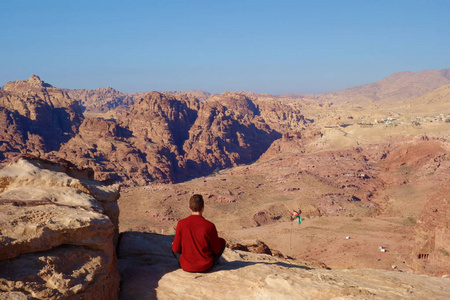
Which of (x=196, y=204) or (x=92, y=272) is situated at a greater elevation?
(x=196, y=204)

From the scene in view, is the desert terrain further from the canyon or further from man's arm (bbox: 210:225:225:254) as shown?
man's arm (bbox: 210:225:225:254)

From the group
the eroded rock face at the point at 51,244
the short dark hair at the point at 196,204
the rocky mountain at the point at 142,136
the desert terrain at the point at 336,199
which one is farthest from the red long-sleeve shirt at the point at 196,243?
the rocky mountain at the point at 142,136

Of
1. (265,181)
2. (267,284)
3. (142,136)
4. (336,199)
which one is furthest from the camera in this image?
(142,136)

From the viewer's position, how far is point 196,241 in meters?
6.19

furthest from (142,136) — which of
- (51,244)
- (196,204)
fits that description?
(51,244)

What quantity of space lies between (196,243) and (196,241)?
1.4 inches

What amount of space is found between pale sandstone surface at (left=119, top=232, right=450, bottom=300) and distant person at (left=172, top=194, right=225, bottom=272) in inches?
8.0

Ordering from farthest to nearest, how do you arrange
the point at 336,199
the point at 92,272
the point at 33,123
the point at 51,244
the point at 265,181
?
1. the point at 33,123
2. the point at 265,181
3. the point at 336,199
4. the point at 92,272
5. the point at 51,244

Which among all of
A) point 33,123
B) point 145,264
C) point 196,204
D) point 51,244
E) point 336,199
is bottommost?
point 336,199

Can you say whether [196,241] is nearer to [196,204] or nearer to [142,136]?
[196,204]

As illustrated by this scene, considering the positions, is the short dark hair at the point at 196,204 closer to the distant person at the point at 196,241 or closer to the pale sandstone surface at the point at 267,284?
the distant person at the point at 196,241

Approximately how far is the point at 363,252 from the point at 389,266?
2.17 m

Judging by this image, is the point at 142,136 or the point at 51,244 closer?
the point at 51,244

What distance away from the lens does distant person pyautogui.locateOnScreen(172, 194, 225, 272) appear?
616cm
